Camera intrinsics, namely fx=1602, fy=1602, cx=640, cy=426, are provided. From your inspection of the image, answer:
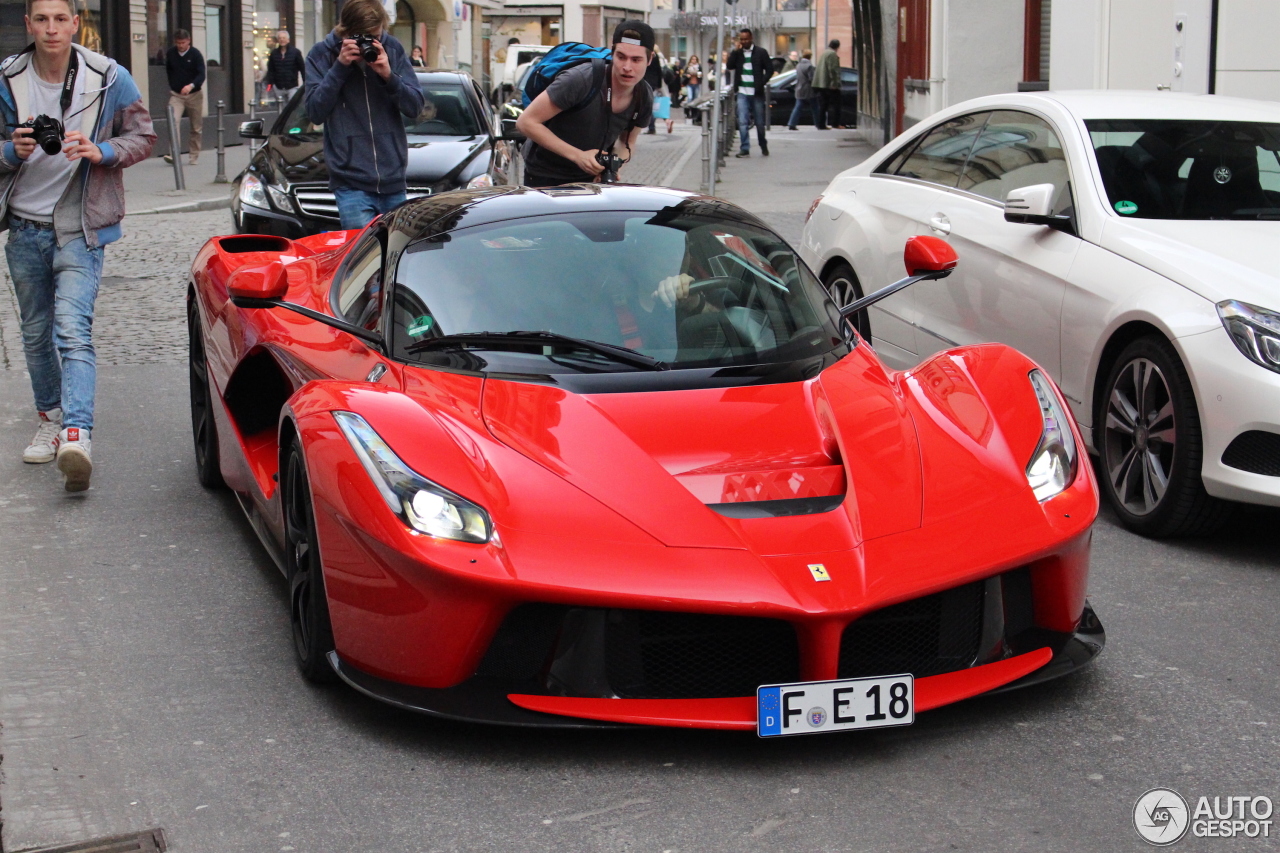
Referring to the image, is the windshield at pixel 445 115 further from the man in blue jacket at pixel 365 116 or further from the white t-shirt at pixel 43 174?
the white t-shirt at pixel 43 174

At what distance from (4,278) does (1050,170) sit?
27.3 feet

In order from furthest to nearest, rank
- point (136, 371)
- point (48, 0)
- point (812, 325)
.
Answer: point (136, 371)
point (48, 0)
point (812, 325)

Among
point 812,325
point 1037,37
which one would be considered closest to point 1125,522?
point 812,325

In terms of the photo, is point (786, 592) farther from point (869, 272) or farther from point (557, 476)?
point (869, 272)

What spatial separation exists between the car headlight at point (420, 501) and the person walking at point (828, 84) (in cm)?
3180

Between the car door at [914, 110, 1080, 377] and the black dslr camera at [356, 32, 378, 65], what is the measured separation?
113 inches

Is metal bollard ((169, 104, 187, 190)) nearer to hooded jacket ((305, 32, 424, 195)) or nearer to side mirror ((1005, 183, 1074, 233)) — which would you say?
hooded jacket ((305, 32, 424, 195))

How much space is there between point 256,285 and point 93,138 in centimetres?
193

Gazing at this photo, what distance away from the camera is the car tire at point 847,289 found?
7570mm

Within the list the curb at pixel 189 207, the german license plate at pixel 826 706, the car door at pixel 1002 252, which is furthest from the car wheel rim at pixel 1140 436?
the curb at pixel 189 207

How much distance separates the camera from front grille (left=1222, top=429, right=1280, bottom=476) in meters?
5.03

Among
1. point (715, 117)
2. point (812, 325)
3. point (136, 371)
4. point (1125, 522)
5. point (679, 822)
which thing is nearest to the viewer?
point (679, 822)

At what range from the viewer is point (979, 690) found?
365 cm

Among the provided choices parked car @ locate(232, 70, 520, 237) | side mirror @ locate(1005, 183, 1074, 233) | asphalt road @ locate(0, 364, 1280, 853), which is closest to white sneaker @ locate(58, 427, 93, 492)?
asphalt road @ locate(0, 364, 1280, 853)
